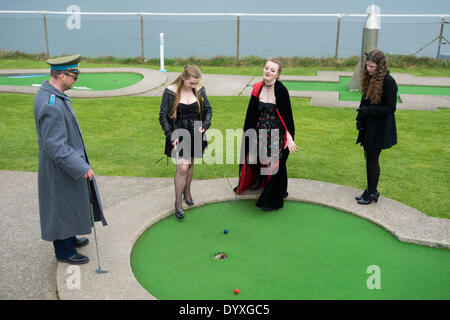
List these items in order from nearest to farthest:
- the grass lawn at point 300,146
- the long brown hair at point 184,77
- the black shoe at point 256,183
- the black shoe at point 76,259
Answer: the black shoe at point 76,259
the long brown hair at point 184,77
the black shoe at point 256,183
the grass lawn at point 300,146

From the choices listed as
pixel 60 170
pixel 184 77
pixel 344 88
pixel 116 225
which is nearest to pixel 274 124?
pixel 184 77

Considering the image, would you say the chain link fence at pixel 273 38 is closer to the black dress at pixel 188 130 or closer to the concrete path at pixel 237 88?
the concrete path at pixel 237 88

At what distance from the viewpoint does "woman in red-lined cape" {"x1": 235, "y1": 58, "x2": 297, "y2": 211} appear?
194 inches

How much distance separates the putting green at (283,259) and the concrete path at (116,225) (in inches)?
5.4

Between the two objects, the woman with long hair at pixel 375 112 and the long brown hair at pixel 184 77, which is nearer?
the long brown hair at pixel 184 77

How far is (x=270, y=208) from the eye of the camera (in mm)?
5133

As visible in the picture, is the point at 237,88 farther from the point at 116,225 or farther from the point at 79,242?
the point at 79,242

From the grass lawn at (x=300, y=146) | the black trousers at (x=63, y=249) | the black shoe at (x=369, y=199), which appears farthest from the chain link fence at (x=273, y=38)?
the black trousers at (x=63, y=249)

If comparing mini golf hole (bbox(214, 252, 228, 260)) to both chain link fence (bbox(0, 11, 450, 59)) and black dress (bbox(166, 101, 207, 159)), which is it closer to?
black dress (bbox(166, 101, 207, 159))

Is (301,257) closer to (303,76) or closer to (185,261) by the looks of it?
(185,261)

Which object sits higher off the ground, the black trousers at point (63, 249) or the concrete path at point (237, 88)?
the concrete path at point (237, 88)

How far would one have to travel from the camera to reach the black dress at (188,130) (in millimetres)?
4844
